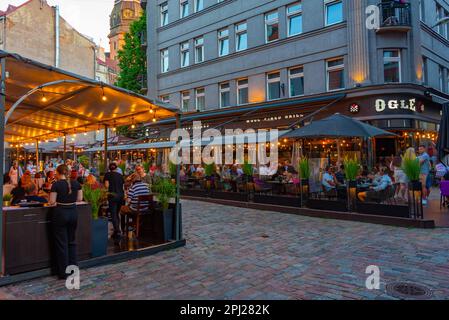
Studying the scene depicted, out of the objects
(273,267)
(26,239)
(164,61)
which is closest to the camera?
(26,239)

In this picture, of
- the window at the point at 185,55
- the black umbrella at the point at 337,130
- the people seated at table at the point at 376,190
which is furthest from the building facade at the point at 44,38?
the people seated at table at the point at 376,190

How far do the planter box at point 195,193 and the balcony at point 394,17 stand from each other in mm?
11117

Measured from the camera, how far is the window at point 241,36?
21.1m

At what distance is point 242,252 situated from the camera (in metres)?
6.49

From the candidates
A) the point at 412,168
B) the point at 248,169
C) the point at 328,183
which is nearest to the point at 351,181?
the point at 328,183

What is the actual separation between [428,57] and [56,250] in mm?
20001

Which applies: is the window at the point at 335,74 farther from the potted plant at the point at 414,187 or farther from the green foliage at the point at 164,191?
the green foliage at the point at 164,191

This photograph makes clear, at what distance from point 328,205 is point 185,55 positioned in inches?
731

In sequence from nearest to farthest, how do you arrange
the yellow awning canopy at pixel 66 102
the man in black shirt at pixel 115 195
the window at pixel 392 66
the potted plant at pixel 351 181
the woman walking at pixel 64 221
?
the woman walking at pixel 64 221
the yellow awning canopy at pixel 66 102
the man in black shirt at pixel 115 195
the potted plant at pixel 351 181
the window at pixel 392 66

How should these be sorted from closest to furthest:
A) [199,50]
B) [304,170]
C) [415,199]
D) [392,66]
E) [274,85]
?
[415,199] < [304,170] < [392,66] < [274,85] < [199,50]

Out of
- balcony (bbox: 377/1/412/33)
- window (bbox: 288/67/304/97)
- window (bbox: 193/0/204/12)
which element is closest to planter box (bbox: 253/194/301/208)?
window (bbox: 288/67/304/97)

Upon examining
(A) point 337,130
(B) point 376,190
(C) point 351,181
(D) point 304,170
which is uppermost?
(A) point 337,130

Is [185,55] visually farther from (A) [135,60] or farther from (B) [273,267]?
(B) [273,267]

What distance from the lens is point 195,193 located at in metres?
14.9
